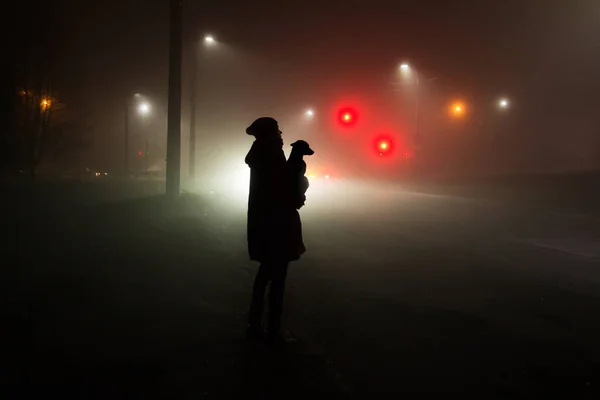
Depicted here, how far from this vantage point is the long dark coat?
16.6ft

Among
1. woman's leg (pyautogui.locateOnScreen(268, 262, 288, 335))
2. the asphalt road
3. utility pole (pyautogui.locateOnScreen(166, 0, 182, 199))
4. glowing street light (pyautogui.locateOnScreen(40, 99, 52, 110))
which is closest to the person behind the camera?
the asphalt road

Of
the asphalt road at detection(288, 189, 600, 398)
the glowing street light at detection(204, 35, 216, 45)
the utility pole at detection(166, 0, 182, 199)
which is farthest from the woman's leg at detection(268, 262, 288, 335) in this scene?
the glowing street light at detection(204, 35, 216, 45)

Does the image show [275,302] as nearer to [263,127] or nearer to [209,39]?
[263,127]

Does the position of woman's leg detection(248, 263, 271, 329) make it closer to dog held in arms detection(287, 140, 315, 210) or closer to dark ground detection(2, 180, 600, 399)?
dark ground detection(2, 180, 600, 399)

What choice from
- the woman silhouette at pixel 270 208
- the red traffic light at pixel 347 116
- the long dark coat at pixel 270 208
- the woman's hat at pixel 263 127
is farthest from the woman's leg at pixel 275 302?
the red traffic light at pixel 347 116

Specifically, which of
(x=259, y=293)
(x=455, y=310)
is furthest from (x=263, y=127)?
(x=455, y=310)

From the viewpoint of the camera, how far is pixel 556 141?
66750mm

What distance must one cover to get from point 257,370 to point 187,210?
12184 millimetres

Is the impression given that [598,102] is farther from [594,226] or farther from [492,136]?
[594,226]

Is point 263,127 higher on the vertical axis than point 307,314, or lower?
higher

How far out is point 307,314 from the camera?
6.53 m

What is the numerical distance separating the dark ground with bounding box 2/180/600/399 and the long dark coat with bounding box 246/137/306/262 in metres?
0.90

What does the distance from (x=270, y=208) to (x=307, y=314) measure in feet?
6.32

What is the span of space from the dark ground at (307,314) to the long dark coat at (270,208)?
2.97 feet
